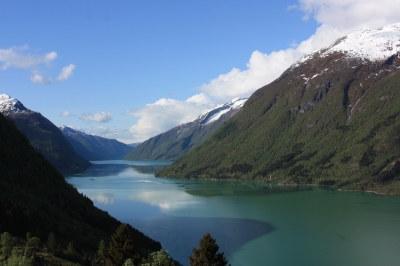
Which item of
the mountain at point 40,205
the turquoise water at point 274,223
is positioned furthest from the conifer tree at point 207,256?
the turquoise water at point 274,223

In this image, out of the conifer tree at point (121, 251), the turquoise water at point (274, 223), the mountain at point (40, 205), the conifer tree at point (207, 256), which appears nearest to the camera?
the conifer tree at point (207, 256)

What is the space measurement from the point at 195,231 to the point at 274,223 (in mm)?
21223

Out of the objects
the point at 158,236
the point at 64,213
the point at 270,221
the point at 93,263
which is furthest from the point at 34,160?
the point at 270,221

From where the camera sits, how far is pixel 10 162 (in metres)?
70.4

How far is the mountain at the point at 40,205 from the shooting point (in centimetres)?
5259

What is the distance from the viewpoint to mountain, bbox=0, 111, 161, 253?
173ft

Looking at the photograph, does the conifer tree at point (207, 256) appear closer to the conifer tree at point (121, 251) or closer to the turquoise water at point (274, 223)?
the conifer tree at point (121, 251)

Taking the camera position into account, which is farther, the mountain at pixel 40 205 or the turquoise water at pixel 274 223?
the turquoise water at pixel 274 223

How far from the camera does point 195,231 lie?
85.6 metres

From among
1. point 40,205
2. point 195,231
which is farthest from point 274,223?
point 40,205

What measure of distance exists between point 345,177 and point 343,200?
4802 cm

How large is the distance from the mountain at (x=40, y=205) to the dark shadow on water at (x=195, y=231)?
7.86m

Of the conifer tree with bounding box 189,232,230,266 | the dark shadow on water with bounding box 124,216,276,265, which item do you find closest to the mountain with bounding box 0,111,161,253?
the dark shadow on water with bounding box 124,216,276,265

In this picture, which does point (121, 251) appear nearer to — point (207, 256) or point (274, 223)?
point (207, 256)
